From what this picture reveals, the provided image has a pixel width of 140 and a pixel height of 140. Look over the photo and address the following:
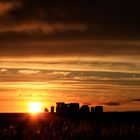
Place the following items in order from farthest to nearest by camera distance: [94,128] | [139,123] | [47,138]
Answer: [139,123]
[94,128]
[47,138]

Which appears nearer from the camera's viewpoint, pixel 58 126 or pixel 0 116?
pixel 58 126

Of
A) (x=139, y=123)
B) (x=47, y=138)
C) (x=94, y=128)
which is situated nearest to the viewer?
(x=47, y=138)

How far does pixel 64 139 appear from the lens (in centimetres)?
2320

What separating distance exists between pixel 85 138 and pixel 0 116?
558cm

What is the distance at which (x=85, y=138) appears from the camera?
23.6m

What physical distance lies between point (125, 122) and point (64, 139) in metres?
4.42

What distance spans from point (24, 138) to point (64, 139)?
174 centimetres

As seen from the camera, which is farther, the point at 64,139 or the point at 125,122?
the point at 125,122

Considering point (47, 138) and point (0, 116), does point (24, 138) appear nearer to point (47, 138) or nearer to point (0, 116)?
point (47, 138)

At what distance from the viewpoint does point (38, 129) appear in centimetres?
2352

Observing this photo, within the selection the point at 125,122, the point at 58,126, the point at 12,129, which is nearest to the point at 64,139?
the point at 58,126

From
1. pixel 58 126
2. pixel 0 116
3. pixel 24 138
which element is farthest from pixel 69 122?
pixel 0 116

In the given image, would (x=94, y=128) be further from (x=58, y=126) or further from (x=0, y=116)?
(x=0, y=116)

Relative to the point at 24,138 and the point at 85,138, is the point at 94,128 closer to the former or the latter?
the point at 85,138
